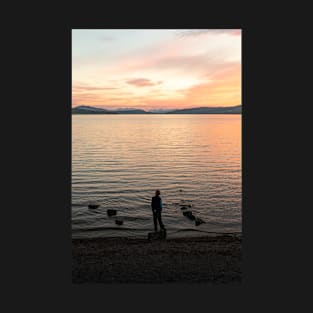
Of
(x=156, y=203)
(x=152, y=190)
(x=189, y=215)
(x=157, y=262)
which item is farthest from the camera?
(x=152, y=190)

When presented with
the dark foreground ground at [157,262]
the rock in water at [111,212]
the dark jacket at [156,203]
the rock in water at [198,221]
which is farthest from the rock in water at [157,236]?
the rock in water at [111,212]

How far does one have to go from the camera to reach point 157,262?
16.4 meters

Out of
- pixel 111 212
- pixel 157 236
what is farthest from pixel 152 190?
pixel 157 236

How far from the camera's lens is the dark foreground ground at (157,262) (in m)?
15.3

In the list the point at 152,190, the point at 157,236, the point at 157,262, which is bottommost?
the point at 157,262

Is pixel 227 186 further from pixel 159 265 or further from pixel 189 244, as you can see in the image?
pixel 159 265

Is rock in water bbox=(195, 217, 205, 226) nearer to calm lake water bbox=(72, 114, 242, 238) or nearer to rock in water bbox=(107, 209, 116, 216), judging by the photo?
calm lake water bbox=(72, 114, 242, 238)

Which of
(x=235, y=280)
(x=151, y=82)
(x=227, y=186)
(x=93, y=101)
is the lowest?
(x=235, y=280)

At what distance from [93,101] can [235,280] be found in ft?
106

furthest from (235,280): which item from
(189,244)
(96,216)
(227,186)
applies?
(227,186)

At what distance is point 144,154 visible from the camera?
60.3 meters

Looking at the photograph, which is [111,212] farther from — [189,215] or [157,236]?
[157,236]

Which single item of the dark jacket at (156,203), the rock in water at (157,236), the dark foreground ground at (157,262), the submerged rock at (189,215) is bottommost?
the dark foreground ground at (157,262)

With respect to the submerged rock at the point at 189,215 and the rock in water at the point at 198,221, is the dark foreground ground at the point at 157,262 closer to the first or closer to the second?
the rock in water at the point at 198,221
